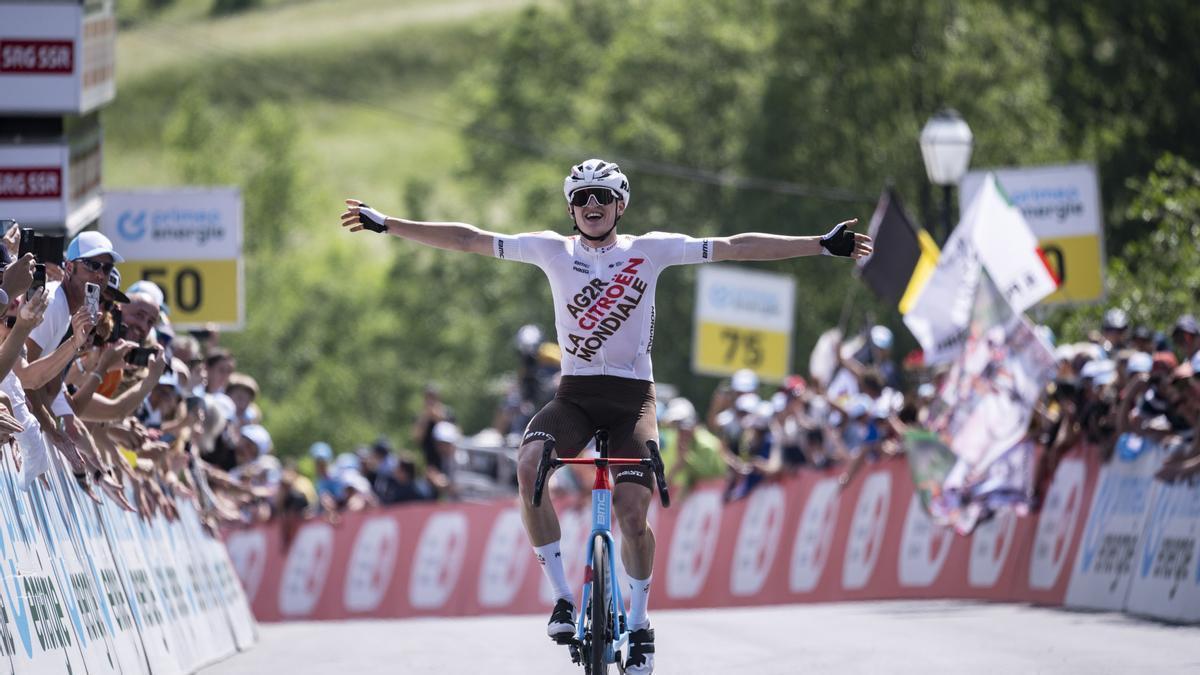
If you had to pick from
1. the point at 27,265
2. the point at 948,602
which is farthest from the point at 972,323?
the point at 27,265

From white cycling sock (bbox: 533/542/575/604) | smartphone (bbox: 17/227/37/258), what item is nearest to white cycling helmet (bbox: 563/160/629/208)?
white cycling sock (bbox: 533/542/575/604)

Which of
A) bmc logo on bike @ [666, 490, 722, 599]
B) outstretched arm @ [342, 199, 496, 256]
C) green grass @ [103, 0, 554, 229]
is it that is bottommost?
bmc logo on bike @ [666, 490, 722, 599]

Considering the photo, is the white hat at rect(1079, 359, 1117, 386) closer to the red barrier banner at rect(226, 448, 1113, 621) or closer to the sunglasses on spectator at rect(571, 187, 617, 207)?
the red barrier banner at rect(226, 448, 1113, 621)

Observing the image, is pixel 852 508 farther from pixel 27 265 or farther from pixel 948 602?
pixel 27 265

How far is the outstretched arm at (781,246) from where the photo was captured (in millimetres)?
11023

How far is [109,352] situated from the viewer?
13.0 m

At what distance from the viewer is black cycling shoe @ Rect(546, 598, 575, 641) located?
34.1 ft

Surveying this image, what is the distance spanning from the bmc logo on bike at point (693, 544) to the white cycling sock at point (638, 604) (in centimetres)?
1276

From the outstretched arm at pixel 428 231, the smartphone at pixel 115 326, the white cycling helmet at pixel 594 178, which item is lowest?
the smartphone at pixel 115 326

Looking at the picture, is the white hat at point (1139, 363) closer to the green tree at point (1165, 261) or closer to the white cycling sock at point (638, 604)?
the white cycling sock at point (638, 604)

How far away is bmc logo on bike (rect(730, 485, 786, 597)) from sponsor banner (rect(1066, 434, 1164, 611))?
560cm

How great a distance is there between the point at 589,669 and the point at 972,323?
32.4ft

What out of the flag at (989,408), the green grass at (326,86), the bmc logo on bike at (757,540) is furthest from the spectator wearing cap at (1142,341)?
the green grass at (326,86)

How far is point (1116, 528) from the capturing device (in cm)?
1692
